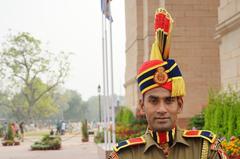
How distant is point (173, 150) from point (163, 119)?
148 mm

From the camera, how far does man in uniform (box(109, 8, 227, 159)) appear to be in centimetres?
235

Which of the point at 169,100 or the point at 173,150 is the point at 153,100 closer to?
the point at 169,100

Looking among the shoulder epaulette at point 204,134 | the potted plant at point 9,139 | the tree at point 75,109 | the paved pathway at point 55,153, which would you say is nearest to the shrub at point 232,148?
the shoulder epaulette at point 204,134

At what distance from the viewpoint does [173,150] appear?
2.35 m

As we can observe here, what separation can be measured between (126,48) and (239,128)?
695 inches

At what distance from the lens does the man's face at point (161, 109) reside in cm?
235

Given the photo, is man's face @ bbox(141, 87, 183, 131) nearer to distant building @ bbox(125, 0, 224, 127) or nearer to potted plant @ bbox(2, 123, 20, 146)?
distant building @ bbox(125, 0, 224, 127)

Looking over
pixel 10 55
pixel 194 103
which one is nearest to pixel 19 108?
pixel 10 55

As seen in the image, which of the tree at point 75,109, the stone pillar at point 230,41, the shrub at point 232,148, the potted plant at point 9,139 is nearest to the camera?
the shrub at point 232,148

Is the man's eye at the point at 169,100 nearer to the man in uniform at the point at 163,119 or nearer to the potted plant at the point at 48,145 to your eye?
the man in uniform at the point at 163,119

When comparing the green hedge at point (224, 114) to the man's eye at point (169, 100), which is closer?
the man's eye at point (169, 100)

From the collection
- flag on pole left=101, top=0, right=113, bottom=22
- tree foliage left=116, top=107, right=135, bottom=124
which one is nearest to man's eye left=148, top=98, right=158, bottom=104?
flag on pole left=101, top=0, right=113, bottom=22

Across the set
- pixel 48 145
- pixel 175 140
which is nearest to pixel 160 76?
pixel 175 140

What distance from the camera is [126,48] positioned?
2542 centimetres
